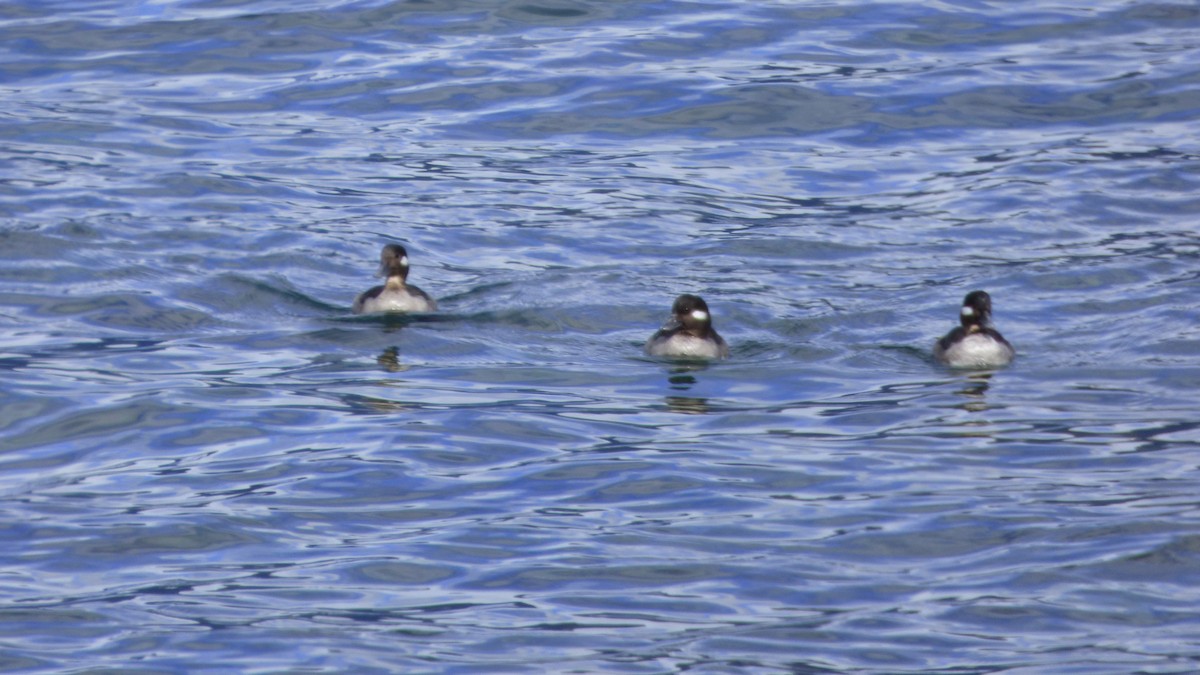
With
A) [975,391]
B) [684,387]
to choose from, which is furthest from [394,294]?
[975,391]

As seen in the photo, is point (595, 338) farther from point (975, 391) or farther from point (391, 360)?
point (975, 391)

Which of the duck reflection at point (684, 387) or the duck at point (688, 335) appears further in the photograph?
the duck at point (688, 335)

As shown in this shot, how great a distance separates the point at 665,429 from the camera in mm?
13250

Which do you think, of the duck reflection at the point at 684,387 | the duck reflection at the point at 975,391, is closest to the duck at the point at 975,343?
the duck reflection at the point at 975,391

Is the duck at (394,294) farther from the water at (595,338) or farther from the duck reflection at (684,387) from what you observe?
the duck reflection at (684,387)

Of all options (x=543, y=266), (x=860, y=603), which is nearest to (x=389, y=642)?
(x=860, y=603)

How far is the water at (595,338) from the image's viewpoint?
9.77m

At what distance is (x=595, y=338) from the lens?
16.4 meters

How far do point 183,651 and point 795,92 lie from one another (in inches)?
652

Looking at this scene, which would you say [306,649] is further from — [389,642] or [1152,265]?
[1152,265]

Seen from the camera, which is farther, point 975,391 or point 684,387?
point 684,387

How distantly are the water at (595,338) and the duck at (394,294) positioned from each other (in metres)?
0.30

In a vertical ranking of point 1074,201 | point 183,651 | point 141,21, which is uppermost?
point 141,21

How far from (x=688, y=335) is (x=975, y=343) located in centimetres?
232
